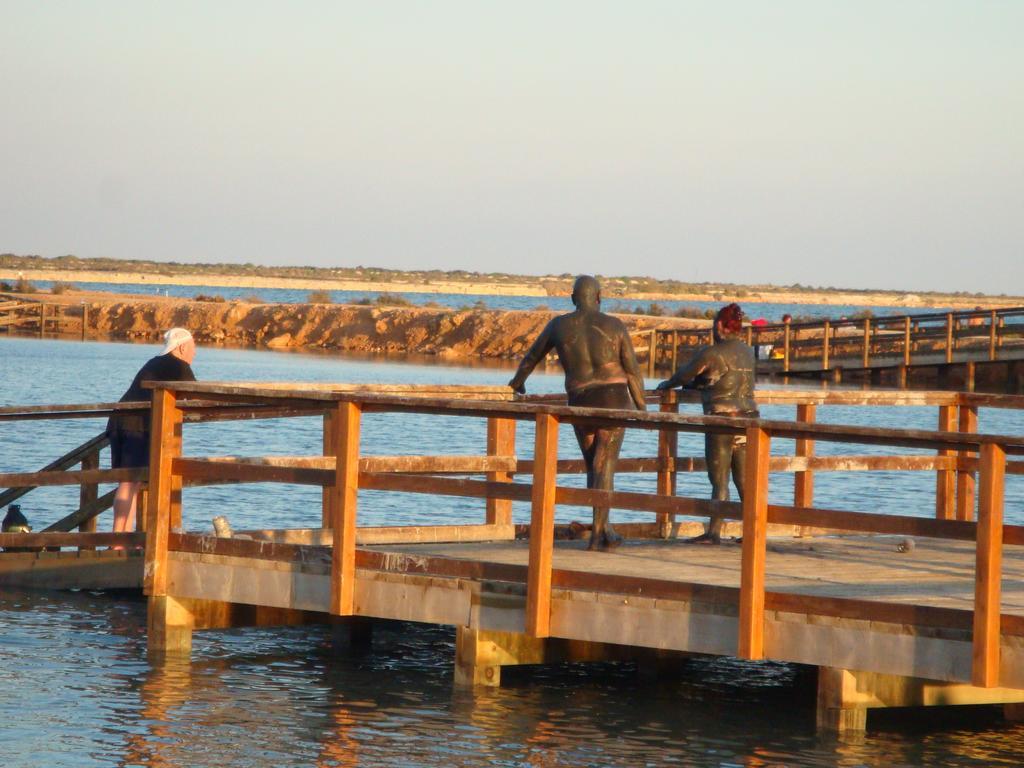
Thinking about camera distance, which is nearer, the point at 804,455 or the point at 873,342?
the point at 804,455

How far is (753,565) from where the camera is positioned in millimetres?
9070

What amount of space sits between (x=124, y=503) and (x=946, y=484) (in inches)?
237

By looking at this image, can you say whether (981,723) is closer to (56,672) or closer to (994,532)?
(994,532)

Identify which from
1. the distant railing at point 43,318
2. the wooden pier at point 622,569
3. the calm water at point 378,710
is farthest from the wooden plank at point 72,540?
the distant railing at point 43,318

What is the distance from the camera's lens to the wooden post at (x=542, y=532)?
31.6ft

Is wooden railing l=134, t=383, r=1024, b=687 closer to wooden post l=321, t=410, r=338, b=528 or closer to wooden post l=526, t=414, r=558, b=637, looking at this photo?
wooden post l=526, t=414, r=558, b=637

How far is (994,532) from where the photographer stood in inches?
337

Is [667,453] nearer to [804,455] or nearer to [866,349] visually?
[804,455]

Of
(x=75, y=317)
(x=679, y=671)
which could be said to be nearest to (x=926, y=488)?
(x=679, y=671)

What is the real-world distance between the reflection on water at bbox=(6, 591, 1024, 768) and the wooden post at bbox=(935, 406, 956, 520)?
1979 millimetres

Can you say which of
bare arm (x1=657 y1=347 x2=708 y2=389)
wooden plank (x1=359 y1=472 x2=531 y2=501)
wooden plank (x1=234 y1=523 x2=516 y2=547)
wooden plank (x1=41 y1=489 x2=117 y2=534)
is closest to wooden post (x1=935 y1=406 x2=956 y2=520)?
bare arm (x1=657 y1=347 x2=708 y2=389)

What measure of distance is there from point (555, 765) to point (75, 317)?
74.1 metres

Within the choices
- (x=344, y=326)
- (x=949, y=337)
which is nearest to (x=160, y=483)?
(x=949, y=337)

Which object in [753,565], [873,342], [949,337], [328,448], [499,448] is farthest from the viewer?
[873,342]
